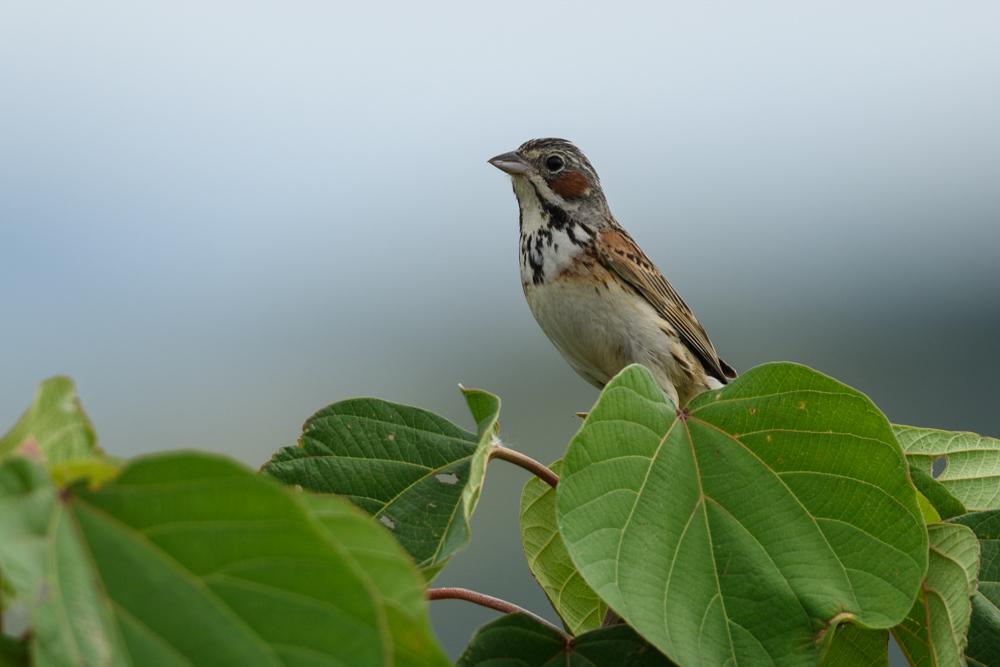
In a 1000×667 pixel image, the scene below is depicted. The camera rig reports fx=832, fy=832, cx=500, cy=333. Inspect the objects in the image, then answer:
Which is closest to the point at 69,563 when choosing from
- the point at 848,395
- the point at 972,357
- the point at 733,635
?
the point at 733,635

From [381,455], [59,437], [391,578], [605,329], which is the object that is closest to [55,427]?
[59,437]

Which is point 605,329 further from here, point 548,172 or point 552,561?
point 552,561

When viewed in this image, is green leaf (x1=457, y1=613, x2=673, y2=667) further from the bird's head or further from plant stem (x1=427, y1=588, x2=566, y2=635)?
the bird's head

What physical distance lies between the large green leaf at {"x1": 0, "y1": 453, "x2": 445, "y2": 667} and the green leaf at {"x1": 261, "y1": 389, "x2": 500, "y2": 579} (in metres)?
0.89

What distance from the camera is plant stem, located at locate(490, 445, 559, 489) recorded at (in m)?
1.70

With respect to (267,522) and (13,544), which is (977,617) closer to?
(267,522)

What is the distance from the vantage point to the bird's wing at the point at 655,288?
407cm

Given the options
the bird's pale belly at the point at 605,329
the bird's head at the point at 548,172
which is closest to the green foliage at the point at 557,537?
the bird's pale belly at the point at 605,329

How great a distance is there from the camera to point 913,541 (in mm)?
1453

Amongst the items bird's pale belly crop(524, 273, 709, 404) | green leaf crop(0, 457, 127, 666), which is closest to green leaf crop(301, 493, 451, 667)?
green leaf crop(0, 457, 127, 666)

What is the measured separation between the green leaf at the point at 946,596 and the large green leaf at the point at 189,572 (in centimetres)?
115

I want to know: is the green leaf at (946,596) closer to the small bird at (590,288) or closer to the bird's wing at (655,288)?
the small bird at (590,288)

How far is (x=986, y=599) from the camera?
1.66 metres

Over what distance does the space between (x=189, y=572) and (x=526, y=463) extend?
102 cm
